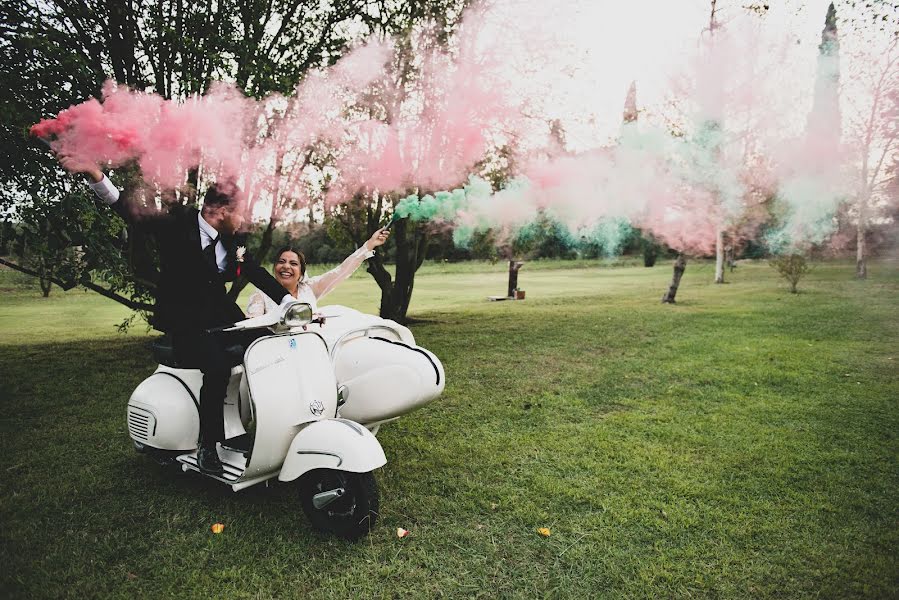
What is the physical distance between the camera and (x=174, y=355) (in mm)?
3527

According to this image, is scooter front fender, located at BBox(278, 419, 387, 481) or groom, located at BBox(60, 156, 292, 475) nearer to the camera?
scooter front fender, located at BBox(278, 419, 387, 481)

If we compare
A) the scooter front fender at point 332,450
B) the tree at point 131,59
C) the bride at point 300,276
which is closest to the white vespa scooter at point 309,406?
the scooter front fender at point 332,450

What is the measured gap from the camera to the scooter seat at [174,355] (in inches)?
135

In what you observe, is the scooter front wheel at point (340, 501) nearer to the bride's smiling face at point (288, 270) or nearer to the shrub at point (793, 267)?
the bride's smiling face at point (288, 270)

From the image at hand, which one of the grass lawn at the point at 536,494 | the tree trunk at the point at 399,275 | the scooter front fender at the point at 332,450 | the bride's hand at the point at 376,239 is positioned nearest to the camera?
the grass lawn at the point at 536,494

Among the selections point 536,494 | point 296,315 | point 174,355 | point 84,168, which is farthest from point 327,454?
point 84,168

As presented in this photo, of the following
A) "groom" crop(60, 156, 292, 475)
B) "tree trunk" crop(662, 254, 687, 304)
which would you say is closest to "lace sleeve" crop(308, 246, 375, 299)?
"groom" crop(60, 156, 292, 475)

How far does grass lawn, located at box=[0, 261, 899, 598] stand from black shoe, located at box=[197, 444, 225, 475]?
1.10 feet

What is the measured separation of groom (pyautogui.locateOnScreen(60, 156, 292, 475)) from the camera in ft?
11.0

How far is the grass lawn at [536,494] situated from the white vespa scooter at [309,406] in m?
0.33

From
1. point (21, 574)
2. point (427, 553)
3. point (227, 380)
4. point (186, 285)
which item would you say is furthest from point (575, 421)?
point (21, 574)

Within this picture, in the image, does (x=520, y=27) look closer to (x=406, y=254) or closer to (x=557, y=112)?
(x=557, y=112)

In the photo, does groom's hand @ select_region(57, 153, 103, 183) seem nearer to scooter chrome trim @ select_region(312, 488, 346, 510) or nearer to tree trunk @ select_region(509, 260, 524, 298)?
scooter chrome trim @ select_region(312, 488, 346, 510)

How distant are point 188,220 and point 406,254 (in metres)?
9.30
